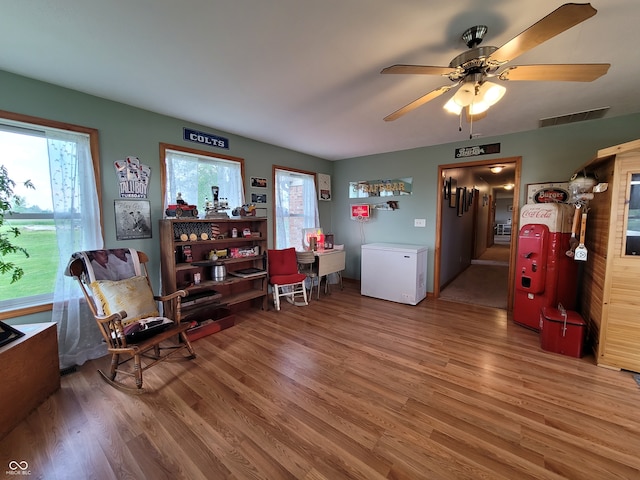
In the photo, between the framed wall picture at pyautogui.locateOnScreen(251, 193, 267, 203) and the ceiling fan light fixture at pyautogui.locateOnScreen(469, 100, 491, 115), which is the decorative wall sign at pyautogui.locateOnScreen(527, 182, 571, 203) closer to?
the ceiling fan light fixture at pyautogui.locateOnScreen(469, 100, 491, 115)

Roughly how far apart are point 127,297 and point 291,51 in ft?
7.73

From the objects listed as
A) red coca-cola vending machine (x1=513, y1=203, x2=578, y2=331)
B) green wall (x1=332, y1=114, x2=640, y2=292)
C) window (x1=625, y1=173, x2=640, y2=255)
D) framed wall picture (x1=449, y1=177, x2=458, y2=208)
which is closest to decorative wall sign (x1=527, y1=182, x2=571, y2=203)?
green wall (x1=332, y1=114, x2=640, y2=292)

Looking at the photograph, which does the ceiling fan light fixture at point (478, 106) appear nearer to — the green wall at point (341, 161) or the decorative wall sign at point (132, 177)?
the green wall at point (341, 161)

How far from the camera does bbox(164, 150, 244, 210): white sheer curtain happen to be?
9.68 feet

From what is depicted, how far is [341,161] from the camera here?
506 cm

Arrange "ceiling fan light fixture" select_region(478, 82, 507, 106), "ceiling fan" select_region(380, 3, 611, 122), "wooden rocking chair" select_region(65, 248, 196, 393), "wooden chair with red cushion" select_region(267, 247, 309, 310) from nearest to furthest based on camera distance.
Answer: "ceiling fan" select_region(380, 3, 611, 122)
"ceiling fan light fixture" select_region(478, 82, 507, 106)
"wooden rocking chair" select_region(65, 248, 196, 393)
"wooden chair with red cushion" select_region(267, 247, 309, 310)

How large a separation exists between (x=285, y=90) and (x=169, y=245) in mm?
1934

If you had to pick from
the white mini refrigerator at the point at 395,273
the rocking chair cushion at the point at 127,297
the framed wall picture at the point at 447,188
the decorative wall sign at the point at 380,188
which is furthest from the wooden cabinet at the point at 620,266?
the rocking chair cushion at the point at 127,297

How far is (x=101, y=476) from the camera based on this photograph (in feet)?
4.25

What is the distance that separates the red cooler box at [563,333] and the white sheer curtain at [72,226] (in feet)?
14.2

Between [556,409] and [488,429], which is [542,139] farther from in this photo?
[488,429]

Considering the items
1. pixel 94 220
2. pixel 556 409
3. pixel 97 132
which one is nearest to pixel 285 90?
pixel 97 132

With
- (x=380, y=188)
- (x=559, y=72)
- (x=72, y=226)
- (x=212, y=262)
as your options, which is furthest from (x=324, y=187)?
(x=559, y=72)

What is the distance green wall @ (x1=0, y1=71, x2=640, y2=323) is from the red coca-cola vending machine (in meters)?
0.62
